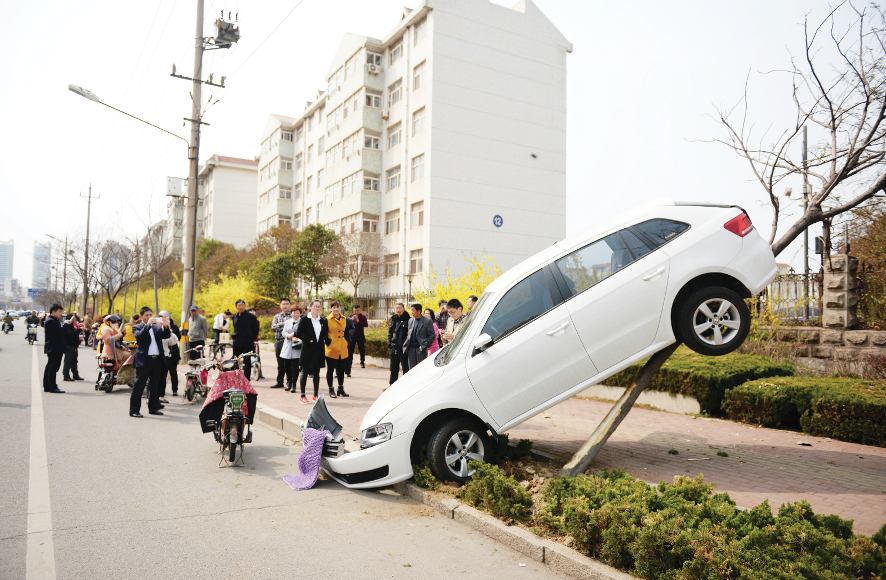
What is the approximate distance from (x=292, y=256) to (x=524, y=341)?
37192mm

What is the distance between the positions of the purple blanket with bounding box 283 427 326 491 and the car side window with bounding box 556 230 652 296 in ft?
10.0

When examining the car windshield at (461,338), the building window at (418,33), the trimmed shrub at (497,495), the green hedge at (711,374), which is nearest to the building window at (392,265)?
the building window at (418,33)

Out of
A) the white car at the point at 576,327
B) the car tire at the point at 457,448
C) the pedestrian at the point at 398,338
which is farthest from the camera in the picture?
the pedestrian at the point at 398,338

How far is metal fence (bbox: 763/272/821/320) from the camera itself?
487 inches

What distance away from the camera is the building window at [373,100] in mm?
43281

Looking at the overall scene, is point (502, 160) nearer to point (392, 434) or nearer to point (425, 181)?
point (425, 181)

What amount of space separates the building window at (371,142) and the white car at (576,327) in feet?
129

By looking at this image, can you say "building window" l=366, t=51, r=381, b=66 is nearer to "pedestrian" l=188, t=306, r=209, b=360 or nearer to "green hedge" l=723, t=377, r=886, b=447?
"pedestrian" l=188, t=306, r=209, b=360

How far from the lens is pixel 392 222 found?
41.7 m

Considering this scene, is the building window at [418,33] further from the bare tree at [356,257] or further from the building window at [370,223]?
the bare tree at [356,257]

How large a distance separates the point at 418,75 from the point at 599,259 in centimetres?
3566

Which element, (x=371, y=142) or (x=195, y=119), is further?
(x=371, y=142)

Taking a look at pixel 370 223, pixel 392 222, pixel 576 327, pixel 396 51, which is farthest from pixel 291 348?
pixel 396 51

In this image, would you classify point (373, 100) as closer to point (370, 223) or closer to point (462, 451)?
point (370, 223)
